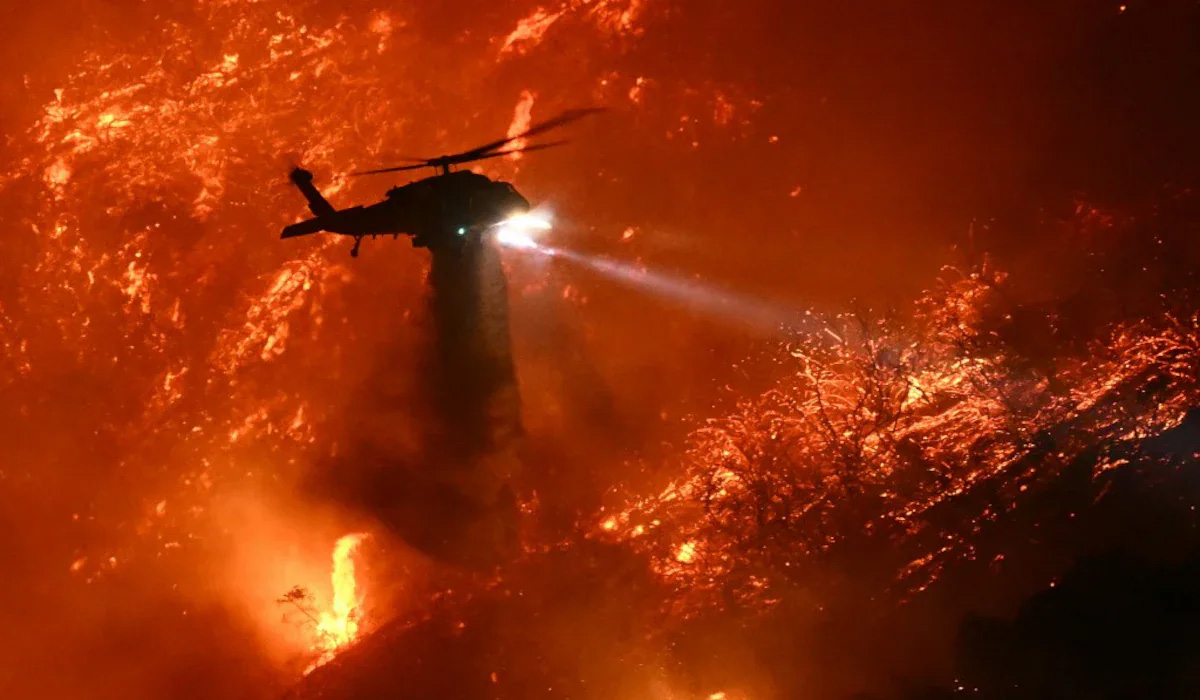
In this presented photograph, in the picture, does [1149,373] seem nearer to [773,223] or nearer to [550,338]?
[773,223]

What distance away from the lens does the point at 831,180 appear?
23.2 metres

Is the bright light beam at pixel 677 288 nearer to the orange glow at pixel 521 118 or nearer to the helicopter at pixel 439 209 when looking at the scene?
the orange glow at pixel 521 118

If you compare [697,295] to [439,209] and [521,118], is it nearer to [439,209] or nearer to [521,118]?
[521,118]

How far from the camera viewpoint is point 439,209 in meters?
19.2

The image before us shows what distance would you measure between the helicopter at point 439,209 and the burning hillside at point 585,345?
3.31 meters

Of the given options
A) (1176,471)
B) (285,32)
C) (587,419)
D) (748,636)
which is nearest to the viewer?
(1176,471)

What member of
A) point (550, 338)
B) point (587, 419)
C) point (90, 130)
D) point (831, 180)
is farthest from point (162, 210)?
point (831, 180)

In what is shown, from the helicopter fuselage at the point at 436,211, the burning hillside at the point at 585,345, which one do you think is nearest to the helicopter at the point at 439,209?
the helicopter fuselage at the point at 436,211

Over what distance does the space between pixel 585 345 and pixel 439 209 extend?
577 cm

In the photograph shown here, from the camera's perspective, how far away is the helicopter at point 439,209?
1908 cm

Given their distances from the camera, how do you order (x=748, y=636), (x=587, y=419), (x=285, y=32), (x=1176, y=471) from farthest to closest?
(x=285, y=32), (x=587, y=419), (x=748, y=636), (x=1176, y=471)

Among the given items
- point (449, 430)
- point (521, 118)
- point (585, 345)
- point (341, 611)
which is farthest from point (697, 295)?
point (341, 611)

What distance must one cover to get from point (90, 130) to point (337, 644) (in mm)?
16193

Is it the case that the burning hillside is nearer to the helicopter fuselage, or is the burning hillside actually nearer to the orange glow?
the orange glow
